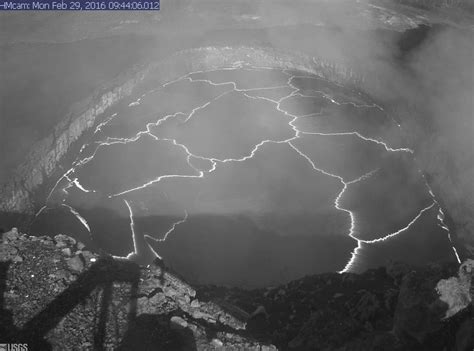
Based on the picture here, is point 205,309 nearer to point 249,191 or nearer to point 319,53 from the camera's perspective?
point 249,191

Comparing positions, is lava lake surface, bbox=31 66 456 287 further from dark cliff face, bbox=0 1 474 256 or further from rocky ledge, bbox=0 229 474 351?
rocky ledge, bbox=0 229 474 351

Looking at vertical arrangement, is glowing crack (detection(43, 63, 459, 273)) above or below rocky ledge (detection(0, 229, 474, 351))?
below

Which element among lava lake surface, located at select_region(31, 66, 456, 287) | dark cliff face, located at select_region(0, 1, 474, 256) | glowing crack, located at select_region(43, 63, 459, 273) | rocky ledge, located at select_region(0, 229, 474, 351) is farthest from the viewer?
dark cliff face, located at select_region(0, 1, 474, 256)

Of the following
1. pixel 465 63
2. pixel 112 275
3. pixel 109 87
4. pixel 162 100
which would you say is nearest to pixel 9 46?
pixel 109 87

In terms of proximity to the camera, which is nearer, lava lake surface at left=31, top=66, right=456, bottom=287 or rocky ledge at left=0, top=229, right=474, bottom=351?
rocky ledge at left=0, top=229, right=474, bottom=351

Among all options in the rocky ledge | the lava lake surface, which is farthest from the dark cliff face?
the rocky ledge

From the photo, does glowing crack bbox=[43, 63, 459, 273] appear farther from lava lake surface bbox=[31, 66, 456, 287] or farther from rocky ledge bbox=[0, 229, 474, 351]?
rocky ledge bbox=[0, 229, 474, 351]

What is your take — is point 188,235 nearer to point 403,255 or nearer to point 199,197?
point 199,197

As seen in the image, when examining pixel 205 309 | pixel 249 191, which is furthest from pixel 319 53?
pixel 205 309

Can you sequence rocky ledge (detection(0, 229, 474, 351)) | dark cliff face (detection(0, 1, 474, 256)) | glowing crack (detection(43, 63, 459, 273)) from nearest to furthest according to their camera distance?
rocky ledge (detection(0, 229, 474, 351)), glowing crack (detection(43, 63, 459, 273)), dark cliff face (detection(0, 1, 474, 256))
